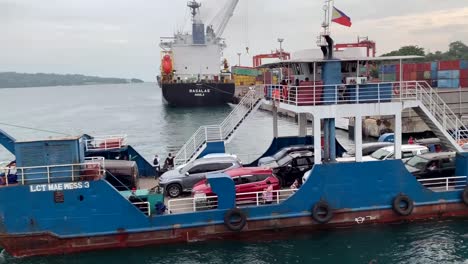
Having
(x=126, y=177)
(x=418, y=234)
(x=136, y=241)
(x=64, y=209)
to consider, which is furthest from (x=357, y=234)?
(x=64, y=209)

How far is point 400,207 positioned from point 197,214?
7123 mm

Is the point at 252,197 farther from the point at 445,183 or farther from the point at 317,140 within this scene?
the point at 445,183

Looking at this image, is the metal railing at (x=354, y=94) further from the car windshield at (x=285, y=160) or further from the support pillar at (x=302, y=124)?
the support pillar at (x=302, y=124)

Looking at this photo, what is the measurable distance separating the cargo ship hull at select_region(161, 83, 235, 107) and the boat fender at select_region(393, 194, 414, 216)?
7165 centimetres

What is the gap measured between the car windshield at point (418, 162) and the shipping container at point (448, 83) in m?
36.6

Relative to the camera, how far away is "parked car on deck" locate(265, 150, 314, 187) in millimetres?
16906

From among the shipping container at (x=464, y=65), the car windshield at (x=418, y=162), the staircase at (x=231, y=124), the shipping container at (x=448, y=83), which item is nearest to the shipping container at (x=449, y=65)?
the shipping container at (x=464, y=65)

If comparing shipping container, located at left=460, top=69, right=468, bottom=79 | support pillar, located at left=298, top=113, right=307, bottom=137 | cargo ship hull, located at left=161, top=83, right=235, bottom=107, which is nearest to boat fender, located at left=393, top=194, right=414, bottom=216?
support pillar, located at left=298, top=113, right=307, bottom=137

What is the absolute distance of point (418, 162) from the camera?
16.7 meters

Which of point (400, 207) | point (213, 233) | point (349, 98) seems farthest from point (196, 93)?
point (400, 207)

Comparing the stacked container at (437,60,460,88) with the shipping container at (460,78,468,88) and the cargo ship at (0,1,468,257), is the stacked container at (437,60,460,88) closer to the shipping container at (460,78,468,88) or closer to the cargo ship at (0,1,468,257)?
the shipping container at (460,78,468,88)

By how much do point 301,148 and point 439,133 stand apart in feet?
17.5

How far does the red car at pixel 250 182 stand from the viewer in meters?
15.3

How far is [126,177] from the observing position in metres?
16.3
